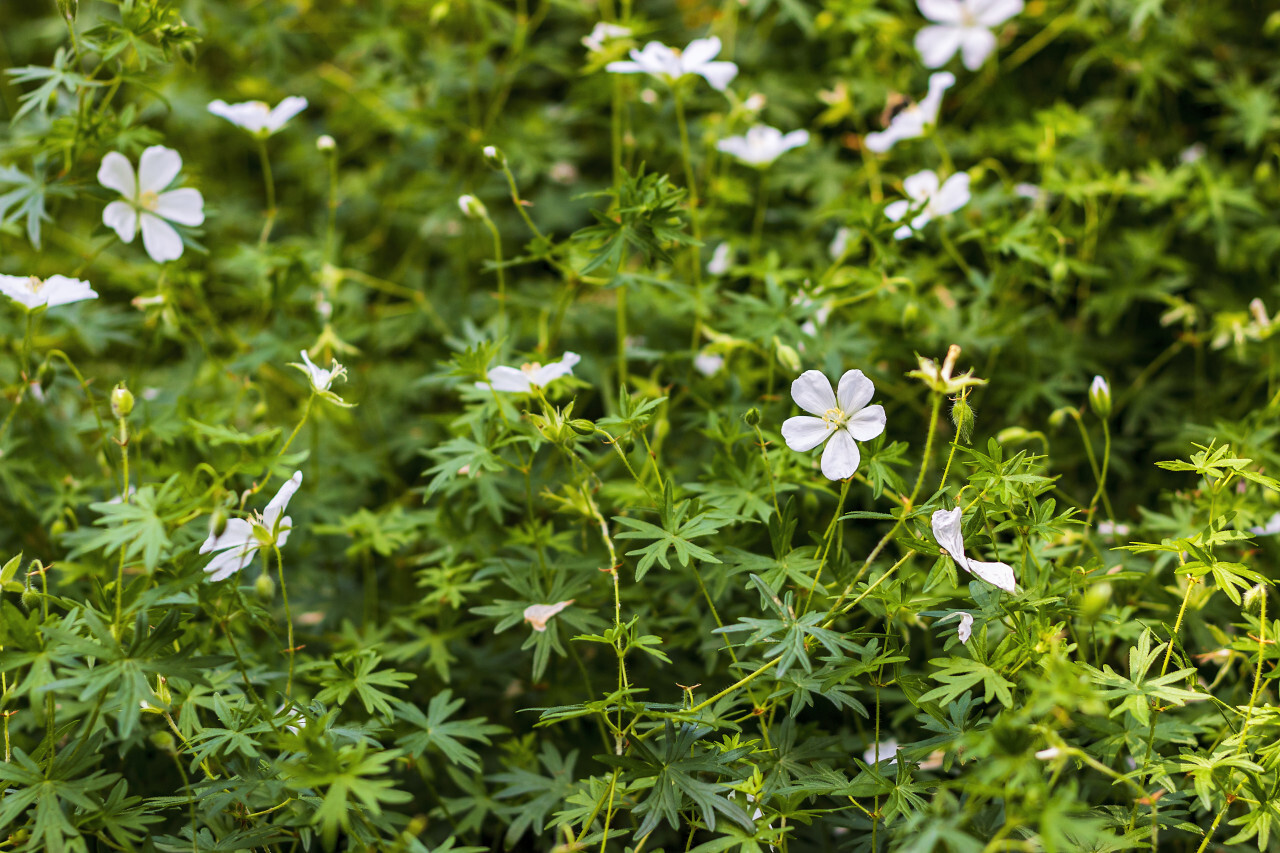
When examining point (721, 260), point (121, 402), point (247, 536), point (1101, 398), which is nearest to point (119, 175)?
point (121, 402)

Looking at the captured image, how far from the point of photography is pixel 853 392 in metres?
1.27

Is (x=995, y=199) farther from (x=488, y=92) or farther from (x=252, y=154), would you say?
(x=252, y=154)

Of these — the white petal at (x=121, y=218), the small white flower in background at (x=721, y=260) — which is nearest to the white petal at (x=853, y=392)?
the small white flower in background at (x=721, y=260)

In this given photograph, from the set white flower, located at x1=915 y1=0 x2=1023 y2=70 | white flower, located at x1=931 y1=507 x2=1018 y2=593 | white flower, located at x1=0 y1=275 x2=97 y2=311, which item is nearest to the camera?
white flower, located at x1=931 y1=507 x2=1018 y2=593

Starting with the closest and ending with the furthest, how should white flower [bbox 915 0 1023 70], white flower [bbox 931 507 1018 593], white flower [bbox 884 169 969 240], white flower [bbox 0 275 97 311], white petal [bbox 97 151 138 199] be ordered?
1. white flower [bbox 931 507 1018 593]
2. white flower [bbox 0 275 97 311]
3. white petal [bbox 97 151 138 199]
4. white flower [bbox 884 169 969 240]
5. white flower [bbox 915 0 1023 70]

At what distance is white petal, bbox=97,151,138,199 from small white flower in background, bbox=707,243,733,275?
1140mm

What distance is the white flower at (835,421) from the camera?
1.26 meters

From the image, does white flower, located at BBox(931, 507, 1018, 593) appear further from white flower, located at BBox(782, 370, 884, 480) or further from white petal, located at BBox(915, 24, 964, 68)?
white petal, located at BBox(915, 24, 964, 68)

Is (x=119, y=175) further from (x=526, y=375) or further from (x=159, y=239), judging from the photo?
(x=526, y=375)

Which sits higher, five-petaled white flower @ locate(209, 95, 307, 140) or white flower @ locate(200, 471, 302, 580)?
five-petaled white flower @ locate(209, 95, 307, 140)

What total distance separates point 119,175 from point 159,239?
13 cm

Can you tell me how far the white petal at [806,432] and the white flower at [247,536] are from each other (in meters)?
0.69

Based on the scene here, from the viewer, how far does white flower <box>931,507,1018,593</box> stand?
1.19 metres

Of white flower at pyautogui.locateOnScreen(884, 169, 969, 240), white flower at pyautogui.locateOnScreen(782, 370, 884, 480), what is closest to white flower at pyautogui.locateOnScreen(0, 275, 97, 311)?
white flower at pyautogui.locateOnScreen(782, 370, 884, 480)
